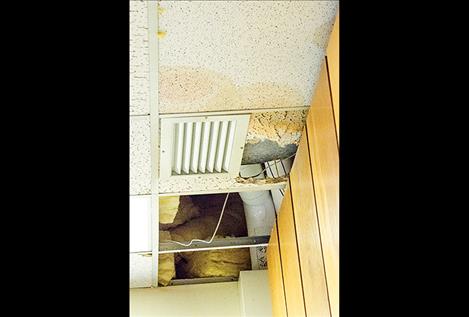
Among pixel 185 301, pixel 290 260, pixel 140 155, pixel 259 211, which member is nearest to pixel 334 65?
pixel 140 155

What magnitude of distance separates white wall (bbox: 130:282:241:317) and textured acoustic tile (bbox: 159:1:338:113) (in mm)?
1917

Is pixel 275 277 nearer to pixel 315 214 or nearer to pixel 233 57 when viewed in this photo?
pixel 315 214

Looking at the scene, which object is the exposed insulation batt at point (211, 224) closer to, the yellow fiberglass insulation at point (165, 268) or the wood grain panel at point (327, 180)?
the yellow fiberglass insulation at point (165, 268)

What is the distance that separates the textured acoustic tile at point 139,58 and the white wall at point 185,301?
6.35 feet

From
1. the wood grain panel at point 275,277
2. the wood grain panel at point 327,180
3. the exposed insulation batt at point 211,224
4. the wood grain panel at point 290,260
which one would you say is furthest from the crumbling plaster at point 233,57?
the exposed insulation batt at point 211,224

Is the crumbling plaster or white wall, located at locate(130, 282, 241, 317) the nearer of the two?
the crumbling plaster

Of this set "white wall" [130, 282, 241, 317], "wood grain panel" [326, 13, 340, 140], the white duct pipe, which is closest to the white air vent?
"wood grain panel" [326, 13, 340, 140]

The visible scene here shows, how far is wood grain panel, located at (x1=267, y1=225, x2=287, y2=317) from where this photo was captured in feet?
12.3

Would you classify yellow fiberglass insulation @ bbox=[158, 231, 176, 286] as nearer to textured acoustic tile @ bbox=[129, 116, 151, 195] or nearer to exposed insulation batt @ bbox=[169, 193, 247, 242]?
exposed insulation batt @ bbox=[169, 193, 247, 242]

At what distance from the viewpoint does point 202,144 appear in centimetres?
304

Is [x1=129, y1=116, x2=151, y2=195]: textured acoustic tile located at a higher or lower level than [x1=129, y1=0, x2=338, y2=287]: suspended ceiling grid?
lower
